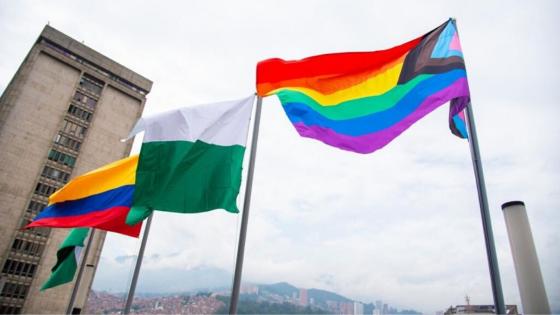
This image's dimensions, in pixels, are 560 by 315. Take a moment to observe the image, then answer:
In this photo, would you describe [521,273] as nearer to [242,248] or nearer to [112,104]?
[242,248]

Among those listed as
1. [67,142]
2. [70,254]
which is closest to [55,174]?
[67,142]

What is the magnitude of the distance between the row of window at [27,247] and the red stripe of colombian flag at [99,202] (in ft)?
196

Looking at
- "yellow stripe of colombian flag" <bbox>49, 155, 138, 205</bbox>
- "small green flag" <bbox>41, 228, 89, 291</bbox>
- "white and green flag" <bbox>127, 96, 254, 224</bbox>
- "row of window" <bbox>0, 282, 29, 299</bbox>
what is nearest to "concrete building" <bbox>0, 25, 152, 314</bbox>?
"row of window" <bbox>0, 282, 29, 299</bbox>

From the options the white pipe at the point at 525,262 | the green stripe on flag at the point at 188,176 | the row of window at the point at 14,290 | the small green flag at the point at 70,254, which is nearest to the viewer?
the white pipe at the point at 525,262

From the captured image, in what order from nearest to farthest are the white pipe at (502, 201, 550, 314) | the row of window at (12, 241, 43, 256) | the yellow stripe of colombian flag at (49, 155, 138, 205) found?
the white pipe at (502, 201, 550, 314)
the yellow stripe of colombian flag at (49, 155, 138, 205)
the row of window at (12, 241, 43, 256)

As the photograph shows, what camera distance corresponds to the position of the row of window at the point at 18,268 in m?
56.4

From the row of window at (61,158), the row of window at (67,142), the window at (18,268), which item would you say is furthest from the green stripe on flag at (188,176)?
the row of window at (67,142)

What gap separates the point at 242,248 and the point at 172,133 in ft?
11.8

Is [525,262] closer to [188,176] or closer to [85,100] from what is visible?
[188,176]

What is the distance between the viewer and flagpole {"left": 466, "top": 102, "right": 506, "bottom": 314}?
4555 mm

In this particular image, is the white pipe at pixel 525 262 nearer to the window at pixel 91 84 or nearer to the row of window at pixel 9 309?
the row of window at pixel 9 309

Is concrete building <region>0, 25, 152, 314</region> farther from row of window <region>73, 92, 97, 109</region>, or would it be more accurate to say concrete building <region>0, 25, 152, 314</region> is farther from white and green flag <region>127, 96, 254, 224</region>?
white and green flag <region>127, 96, 254, 224</region>

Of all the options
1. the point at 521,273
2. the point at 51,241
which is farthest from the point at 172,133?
the point at 51,241

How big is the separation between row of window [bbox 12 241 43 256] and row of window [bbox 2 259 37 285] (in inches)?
72.7
